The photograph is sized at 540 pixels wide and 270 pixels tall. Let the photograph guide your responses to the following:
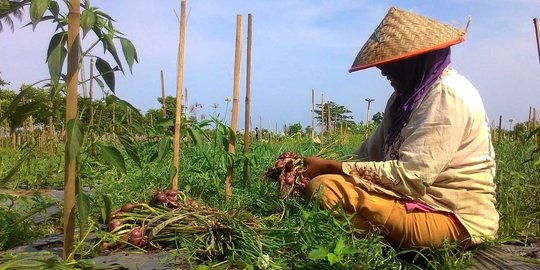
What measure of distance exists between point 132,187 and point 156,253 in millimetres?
1591

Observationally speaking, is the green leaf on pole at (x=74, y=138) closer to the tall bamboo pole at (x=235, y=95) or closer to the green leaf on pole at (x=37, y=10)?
the green leaf on pole at (x=37, y=10)

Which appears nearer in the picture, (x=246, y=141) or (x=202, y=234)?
(x=202, y=234)

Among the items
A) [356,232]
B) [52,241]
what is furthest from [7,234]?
[356,232]

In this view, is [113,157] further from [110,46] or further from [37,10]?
[37,10]

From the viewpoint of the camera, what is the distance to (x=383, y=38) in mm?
2602

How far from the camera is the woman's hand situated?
8.93 ft

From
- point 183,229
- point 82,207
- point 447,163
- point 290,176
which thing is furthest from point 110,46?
point 447,163

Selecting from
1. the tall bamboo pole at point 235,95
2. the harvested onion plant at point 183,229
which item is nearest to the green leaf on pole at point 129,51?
the harvested onion plant at point 183,229

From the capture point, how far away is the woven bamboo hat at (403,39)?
2.48 m

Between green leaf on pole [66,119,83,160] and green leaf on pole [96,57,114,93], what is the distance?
11.8 inches

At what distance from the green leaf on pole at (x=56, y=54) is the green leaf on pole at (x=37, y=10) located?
17 centimetres

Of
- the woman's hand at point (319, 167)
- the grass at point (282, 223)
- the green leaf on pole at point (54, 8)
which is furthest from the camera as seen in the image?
the woman's hand at point (319, 167)

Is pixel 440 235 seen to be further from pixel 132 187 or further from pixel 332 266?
pixel 132 187

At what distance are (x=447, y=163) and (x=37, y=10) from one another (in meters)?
1.81
